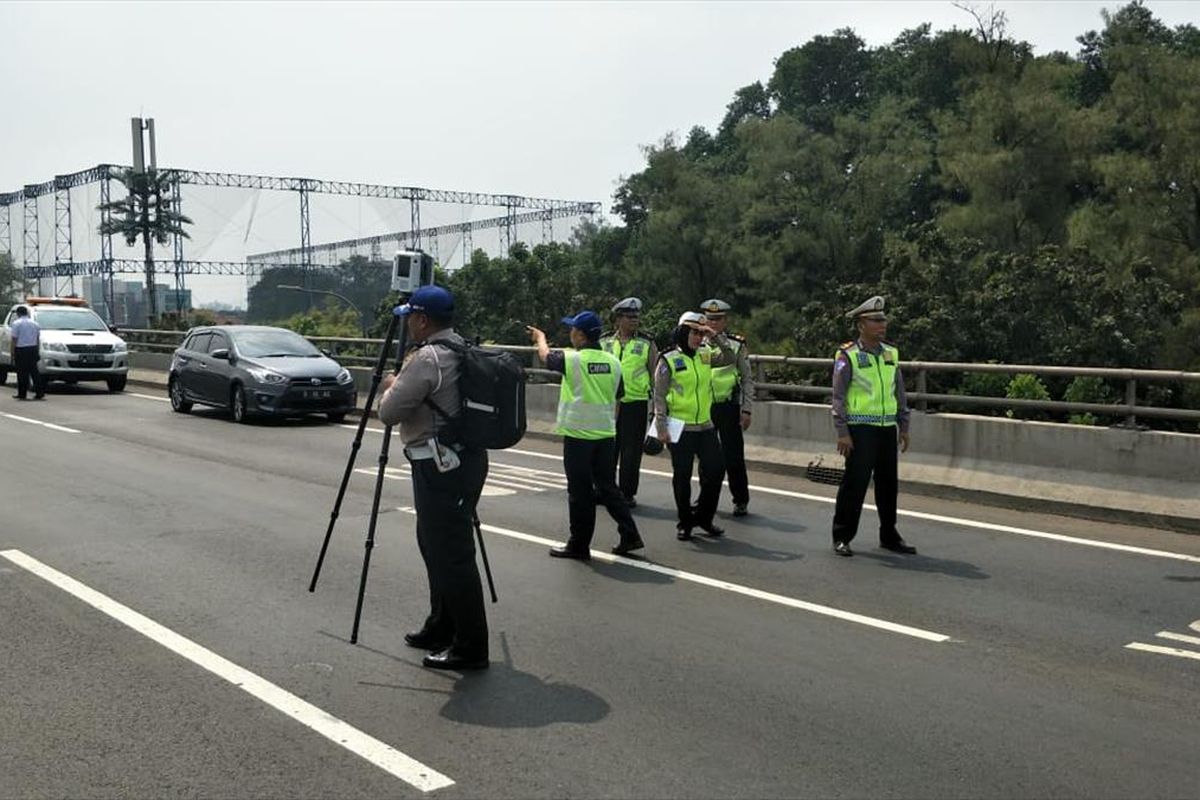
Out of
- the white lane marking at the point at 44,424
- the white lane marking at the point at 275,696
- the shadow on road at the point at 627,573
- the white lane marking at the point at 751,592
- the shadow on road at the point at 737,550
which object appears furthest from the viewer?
the white lane marking at the point at 44,424

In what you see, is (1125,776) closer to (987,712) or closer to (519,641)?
(987,712)

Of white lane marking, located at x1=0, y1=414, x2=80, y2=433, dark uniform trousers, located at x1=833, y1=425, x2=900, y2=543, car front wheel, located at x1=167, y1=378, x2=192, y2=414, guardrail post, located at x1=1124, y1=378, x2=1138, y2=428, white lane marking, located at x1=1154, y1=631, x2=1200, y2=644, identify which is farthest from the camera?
car front wheel, located at x1=167, y1=378, x2=192, y2=414

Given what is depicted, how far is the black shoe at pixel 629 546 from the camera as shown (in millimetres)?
8555

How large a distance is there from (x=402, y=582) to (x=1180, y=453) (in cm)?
662

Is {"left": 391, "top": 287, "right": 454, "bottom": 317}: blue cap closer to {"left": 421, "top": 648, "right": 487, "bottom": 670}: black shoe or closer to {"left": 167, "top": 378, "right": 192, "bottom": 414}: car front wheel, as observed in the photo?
{"left": 421, "top": 648, "right": 487, "bottom": 670}: black shoe

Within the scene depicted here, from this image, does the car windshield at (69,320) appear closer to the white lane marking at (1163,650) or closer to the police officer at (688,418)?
the police officer at (688,418)

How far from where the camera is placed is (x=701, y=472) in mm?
9328

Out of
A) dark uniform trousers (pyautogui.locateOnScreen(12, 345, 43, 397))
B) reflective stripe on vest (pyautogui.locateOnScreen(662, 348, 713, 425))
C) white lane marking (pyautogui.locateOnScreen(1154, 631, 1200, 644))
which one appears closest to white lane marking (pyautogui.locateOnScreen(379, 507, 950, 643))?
white lane marking (pyautogui.locateOnScreen(1154, 631, 1200, 644))

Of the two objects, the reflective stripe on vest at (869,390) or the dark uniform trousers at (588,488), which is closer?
the dark uniform trousers at (588,488)

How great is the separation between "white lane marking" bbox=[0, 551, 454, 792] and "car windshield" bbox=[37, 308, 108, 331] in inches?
755

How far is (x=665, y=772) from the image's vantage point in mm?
4477

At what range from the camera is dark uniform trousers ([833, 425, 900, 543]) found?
339 inches

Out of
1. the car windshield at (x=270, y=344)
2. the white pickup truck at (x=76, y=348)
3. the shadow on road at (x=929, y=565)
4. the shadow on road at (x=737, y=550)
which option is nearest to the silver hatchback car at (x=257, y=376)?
the car windshield at (x=270, y=344)

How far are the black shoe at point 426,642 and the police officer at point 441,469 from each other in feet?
0.81
